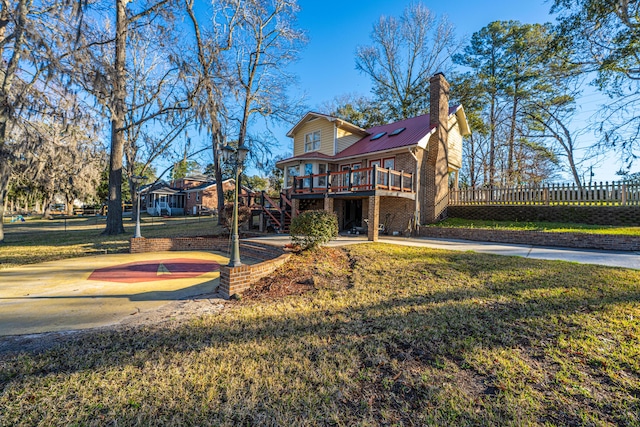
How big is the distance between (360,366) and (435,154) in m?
13.3

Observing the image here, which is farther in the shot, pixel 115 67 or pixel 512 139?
pixel 512 139

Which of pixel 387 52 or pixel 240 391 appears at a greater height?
pixel 387 52

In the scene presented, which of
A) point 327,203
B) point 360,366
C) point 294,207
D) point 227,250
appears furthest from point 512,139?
point 360,366

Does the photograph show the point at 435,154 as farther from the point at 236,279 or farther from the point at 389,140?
the point at 236,279

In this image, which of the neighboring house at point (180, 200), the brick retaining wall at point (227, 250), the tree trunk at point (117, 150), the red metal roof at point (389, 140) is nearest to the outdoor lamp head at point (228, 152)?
the brick retaining wall at point (227, 250)

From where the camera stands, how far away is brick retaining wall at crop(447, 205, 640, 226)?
10.5m

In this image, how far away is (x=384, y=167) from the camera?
14.5 meters

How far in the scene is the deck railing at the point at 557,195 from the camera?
34.8 feet

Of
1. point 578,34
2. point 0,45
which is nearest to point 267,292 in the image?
point 0,45

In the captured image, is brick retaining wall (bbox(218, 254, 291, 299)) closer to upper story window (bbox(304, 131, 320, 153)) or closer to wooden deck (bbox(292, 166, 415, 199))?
wooden deck (bbox(292, 166, 415, 199))

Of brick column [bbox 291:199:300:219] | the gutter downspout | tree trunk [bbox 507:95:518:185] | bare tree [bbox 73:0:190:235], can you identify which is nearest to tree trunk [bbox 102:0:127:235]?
bare tree [bbox 73:0:190:235]

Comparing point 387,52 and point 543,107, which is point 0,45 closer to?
point 387,52

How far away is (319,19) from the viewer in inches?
669

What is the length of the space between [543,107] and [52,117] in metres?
A: 28.2
